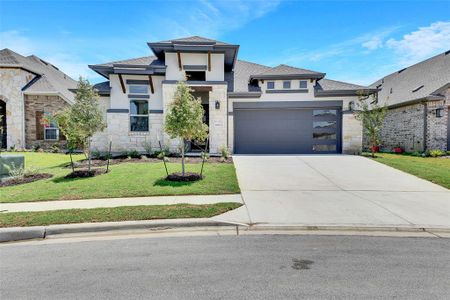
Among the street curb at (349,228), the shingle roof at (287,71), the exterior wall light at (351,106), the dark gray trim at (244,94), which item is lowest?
the street curb at (349,228)

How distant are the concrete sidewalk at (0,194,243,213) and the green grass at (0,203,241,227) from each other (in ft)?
1.36

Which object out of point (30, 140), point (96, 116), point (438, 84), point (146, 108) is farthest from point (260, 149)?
point (30, 140)

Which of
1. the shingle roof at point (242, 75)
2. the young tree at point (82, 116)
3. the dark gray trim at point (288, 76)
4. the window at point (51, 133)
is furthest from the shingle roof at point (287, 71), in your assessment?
the window at point (51, 133)

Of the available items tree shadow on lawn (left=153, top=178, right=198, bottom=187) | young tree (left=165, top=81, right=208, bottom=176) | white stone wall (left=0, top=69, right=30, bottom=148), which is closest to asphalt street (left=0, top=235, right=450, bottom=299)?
tree shadow on lawn (left=153, top=178, right=198, bottom=187)

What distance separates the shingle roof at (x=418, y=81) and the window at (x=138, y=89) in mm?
15364

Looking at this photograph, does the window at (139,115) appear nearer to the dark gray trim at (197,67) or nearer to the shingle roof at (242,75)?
the dark gray trim at (197,67)

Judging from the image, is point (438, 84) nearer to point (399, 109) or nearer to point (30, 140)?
point (399, 109)

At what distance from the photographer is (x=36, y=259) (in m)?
4.11

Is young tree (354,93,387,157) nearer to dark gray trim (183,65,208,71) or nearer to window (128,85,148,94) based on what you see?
dark gray trim (183,65,208,71)

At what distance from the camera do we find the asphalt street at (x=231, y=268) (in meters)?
3.15

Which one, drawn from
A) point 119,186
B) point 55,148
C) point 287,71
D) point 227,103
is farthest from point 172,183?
point 55,148

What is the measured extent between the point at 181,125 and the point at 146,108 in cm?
813

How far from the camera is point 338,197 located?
7.51m

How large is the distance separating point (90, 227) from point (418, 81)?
24.6 metres
